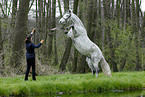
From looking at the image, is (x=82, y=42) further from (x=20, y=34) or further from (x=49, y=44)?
(x=49, y=44)

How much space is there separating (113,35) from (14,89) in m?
16.6

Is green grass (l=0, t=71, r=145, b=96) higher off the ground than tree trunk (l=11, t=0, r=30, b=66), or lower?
lower

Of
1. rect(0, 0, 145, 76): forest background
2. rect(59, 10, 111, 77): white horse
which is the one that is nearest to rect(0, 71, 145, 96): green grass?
rect(59, 10, 111, 77): white horse

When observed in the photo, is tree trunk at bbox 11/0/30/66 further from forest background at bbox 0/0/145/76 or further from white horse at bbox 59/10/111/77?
white horse at bbox 59/10/111/77

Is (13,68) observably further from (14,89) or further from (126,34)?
(126,34)

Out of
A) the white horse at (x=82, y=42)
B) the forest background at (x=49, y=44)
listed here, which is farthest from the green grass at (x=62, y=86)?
the forest background at (x=49, y=44)

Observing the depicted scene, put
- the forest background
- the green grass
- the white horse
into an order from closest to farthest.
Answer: the green grass
the white horse
the forest background

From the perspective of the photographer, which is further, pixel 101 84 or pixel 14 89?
pixel 101 84

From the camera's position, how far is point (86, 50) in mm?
12297

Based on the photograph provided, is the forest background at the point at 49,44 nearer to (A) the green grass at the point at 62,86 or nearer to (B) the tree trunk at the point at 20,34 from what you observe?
(B) the tree trunk at the point at 20,34

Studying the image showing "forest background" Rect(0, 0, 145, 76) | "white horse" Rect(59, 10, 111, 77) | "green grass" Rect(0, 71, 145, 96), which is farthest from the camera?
"forest background" Rect(0, 0, 145, 76)

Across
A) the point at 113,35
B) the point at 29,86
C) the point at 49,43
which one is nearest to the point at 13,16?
the point at 49,43

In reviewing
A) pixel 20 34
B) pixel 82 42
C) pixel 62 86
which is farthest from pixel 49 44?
pixel 62 86

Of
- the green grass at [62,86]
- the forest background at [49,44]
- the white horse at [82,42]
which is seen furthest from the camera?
the forest background at [49,44]
